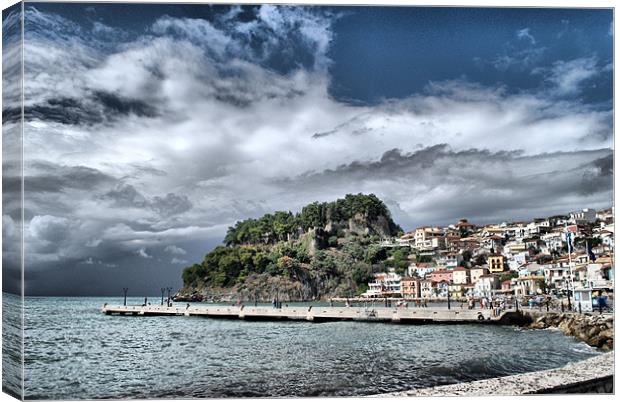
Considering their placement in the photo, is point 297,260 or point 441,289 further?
point 297,260

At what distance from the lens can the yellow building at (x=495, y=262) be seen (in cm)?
1988

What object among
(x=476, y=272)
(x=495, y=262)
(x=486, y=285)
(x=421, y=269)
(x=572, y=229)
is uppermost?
(x=572, y=229)

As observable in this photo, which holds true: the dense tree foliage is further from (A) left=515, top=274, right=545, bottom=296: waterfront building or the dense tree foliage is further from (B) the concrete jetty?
(A) left=515, top=274, right=545, bottom=296: waterfront building

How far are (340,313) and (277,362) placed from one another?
36.1 feet

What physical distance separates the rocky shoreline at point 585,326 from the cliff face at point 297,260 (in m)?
13.5

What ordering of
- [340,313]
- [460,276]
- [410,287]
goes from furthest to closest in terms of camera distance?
[410,287]
[340,313]
[460,276]

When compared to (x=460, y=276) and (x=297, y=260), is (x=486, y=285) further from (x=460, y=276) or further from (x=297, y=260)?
(x=297, y=260)

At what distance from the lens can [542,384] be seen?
9.23 metres

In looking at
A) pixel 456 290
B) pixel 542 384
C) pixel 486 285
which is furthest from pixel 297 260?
pixel 542 384

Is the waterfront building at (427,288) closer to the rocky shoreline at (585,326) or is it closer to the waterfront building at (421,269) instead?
the waterfront building at (421,269)

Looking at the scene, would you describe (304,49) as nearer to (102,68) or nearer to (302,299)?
(102,68)

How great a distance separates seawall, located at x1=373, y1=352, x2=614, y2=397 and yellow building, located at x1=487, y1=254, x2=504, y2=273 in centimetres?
979

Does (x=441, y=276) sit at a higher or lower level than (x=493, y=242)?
lower

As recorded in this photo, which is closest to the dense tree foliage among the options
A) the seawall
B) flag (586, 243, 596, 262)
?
flag (586, 243, 596, 262)
